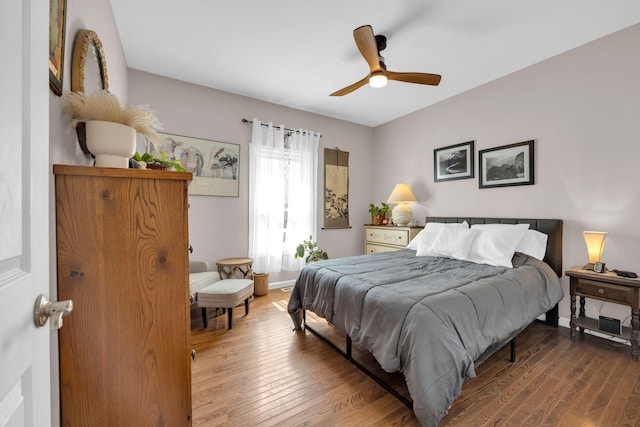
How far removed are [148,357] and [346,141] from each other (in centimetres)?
420

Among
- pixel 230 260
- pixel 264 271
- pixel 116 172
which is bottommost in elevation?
pixel 264 271

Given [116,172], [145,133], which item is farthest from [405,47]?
[116,172]

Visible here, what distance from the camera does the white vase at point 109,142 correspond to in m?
1.03

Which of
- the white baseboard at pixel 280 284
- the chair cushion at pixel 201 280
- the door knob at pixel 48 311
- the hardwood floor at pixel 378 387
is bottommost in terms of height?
the hardwood floor at pixel 378 387

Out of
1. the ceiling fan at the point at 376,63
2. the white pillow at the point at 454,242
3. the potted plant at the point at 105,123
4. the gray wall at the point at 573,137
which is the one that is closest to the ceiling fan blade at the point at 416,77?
the ceiling fan at the point at 376,63

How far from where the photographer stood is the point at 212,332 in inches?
99.3

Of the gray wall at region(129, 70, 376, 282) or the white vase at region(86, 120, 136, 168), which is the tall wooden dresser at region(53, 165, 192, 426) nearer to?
the white vase at region(86, 120, 136, 168)

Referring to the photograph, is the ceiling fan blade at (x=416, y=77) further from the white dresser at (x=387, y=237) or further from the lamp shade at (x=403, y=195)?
the white dresser at (x=387, y=237)

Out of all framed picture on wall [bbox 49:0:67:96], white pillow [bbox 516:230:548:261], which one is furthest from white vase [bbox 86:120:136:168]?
white pillow [bbox 516:230:548:261]

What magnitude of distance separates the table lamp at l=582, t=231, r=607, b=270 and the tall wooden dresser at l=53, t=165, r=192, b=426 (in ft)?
10.6

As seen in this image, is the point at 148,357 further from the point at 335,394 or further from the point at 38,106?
the point at 335,394

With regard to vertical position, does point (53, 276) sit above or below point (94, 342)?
above

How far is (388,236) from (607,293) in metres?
2.36

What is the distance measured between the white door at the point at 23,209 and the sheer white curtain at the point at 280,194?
118 inches
